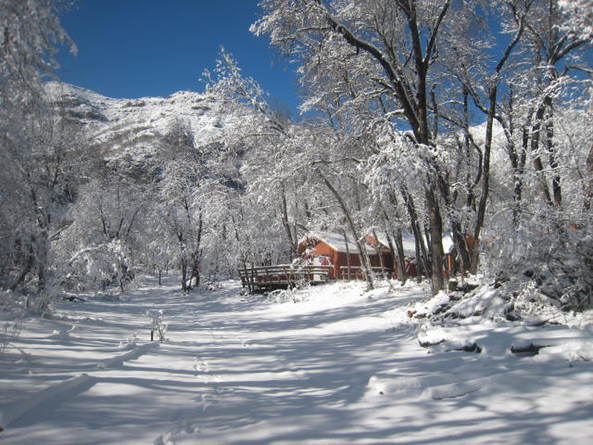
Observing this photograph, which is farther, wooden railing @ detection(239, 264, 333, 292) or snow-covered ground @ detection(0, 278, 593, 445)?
wooden railing @ detection(239, 264, 333, 292)

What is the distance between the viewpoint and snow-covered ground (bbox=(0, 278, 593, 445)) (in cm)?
297

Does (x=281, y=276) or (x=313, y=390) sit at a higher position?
(x=281, y=276)

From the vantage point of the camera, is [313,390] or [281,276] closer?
[313,390]

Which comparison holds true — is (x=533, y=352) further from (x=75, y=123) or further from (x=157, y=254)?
(x=157, y=254)

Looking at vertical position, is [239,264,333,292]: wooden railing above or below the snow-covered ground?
above

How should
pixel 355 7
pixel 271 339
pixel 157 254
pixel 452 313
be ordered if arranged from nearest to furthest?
pixel 452 313 → pixel 271 339 → pixel 355 7 → pixel 157 254

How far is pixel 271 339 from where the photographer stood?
8336mm

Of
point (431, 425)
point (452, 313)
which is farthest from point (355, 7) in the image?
point (431, 425)

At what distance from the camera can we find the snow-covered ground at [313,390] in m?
2.97

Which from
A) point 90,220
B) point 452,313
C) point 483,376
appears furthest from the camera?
point 90,220

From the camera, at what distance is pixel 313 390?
4395 millimetres

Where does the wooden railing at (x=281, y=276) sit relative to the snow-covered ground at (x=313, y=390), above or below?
above

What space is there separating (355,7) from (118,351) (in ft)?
30.1

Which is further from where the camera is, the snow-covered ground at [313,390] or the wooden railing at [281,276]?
the wooden railing at [281,276]
